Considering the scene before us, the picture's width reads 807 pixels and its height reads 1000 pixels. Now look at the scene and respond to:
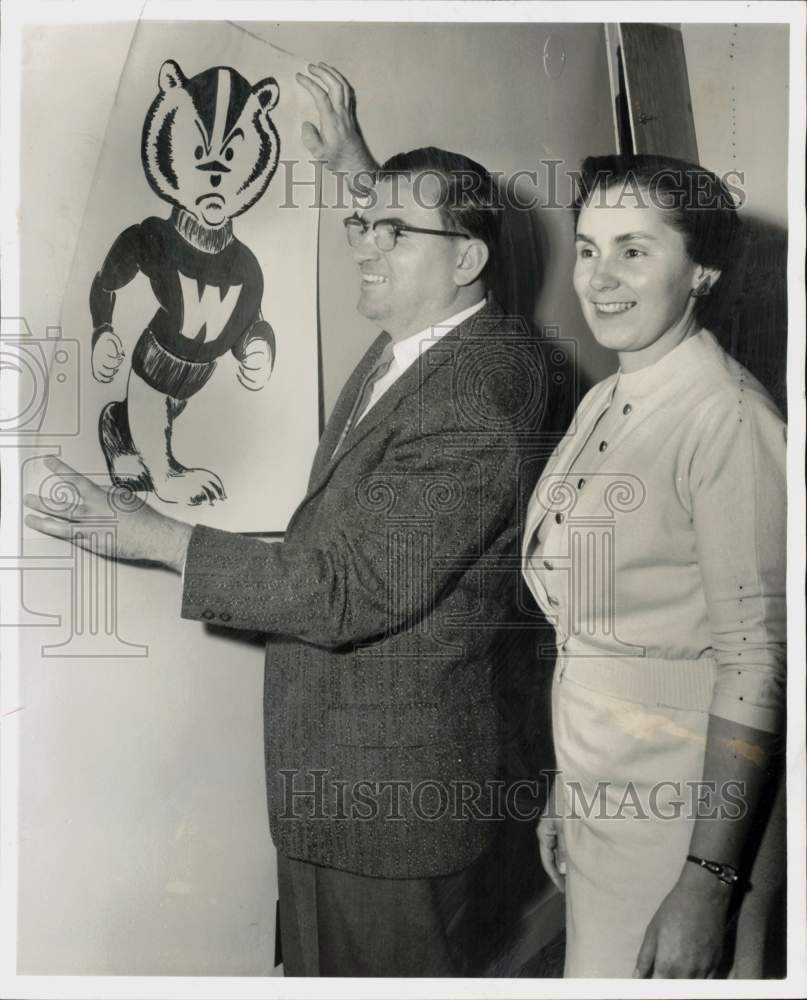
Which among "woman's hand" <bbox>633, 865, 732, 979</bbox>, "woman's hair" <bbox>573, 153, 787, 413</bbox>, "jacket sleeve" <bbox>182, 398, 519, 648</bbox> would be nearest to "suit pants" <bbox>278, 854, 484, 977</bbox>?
"woman's hand" <bbox>633, 865, 732, 979</bbox>

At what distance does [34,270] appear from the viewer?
1.89m

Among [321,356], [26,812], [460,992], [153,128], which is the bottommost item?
[460,992]

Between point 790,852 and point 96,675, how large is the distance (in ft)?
4.22

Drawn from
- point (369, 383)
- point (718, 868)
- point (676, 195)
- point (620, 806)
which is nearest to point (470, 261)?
point (369, 383)

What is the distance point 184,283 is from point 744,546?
107cm

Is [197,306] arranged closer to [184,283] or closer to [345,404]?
[184,283]

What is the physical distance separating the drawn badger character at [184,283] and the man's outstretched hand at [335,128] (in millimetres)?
105

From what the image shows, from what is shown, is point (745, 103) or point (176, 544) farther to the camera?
point (745, 103)

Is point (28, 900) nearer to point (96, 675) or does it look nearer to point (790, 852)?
point (96, 675)

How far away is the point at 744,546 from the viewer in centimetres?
183

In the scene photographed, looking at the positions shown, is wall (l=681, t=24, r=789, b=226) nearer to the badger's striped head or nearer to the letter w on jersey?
the badger's striped head

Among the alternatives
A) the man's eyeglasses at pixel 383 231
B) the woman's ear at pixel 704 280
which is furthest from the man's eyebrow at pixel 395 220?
the woman's ear at pixel 704 280

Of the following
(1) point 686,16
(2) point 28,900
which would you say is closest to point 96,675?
(2) point 28,900

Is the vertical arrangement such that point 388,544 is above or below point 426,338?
below
